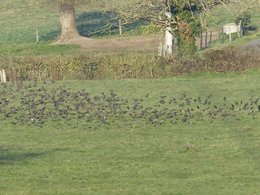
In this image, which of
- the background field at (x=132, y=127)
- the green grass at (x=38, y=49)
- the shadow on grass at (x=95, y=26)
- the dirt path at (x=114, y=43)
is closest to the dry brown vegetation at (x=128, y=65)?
the background field at (x=132, y=127)

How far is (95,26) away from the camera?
85.7 m

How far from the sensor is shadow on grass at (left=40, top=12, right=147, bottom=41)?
78875 mm

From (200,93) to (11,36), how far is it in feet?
175

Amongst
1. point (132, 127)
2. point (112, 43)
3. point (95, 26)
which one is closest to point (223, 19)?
point (95, 26)

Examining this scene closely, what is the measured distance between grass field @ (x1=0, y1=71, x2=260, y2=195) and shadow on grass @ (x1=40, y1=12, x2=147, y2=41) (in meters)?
51.9

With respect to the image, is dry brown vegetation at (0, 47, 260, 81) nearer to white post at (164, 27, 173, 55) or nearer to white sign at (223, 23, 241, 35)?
white post at (164, 27, 173, 55)

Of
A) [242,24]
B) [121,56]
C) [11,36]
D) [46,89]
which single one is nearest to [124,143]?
[46,89]

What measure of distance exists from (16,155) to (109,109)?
8.51 metres

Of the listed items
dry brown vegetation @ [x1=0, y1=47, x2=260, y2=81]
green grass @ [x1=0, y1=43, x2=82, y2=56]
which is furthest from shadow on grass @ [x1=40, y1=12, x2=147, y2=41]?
dry brown vegetation @ [x1=0, y1=47, x2=260, y2=81]

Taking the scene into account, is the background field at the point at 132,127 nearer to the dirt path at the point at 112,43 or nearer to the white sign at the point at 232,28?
the dirt path at the point at 112,43

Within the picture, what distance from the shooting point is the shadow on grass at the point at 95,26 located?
7888cm

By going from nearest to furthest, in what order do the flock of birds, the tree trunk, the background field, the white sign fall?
1. the background field
2. the flock of birds
3. the white sign
4. the tree trunk

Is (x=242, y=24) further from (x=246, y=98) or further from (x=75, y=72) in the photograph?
(x=246, y=98)

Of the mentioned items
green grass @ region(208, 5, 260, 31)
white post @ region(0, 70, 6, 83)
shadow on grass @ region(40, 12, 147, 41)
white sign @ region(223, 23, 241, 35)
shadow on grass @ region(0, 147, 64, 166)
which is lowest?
shadow on grass @ region(40, 12, 147, 41)
